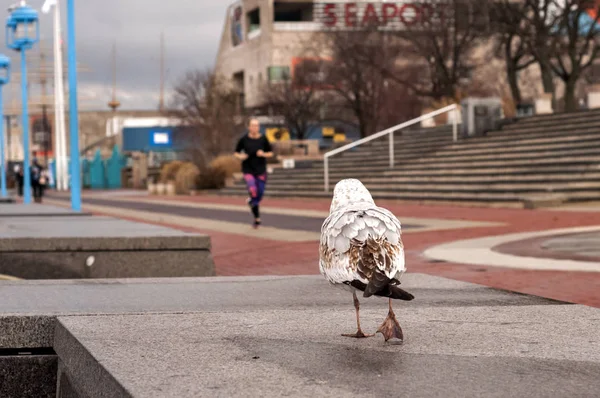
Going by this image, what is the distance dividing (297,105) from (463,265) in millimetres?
59871

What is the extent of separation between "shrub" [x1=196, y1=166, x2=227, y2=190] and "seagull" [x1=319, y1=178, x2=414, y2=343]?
4569cm

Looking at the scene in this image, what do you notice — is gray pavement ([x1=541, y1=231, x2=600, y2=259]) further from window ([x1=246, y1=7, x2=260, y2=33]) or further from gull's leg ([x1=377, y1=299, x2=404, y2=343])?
window ([x1=246, y1=7, x2=260, y2=33])

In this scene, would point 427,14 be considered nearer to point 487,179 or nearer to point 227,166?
point 227,166

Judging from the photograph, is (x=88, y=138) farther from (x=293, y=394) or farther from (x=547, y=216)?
(x=293, y=394)

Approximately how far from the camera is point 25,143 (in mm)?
36219

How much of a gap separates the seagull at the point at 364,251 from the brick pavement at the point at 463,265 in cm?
394

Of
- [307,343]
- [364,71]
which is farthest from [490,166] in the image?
[364,71]

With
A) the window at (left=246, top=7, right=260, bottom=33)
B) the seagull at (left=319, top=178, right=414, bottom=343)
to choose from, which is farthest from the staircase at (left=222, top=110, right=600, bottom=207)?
the window at (left=246, top=7, right=260, bottom=33)

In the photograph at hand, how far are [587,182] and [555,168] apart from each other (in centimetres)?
171

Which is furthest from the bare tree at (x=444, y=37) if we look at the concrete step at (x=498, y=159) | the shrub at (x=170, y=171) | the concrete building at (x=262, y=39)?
the concrete building at (x=262, y=39)

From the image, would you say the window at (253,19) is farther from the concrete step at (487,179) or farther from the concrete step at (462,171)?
the concrete step at (487,179)

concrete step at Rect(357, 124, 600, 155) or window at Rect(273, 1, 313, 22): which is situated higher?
window at Rect(273, 1, 313, 22)

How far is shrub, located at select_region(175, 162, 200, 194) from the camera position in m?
51.5

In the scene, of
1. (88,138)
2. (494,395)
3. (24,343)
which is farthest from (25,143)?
(88,138)
